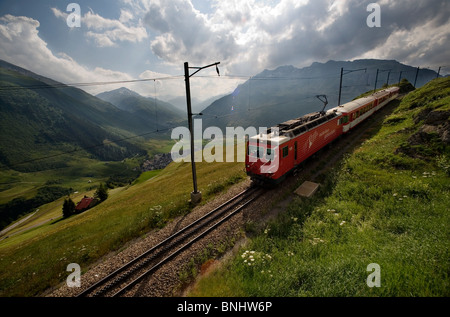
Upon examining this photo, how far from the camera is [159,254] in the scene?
385 inches

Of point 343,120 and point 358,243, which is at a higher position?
point 343,120

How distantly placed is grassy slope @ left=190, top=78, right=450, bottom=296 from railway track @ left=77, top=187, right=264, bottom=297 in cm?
275

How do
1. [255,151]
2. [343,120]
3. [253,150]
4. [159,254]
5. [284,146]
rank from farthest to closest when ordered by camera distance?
1. [343,120]
2. [253,150]
3. [255,151]
4. [284,146]
5. [159,254]

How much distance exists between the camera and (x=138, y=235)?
39.4 feet

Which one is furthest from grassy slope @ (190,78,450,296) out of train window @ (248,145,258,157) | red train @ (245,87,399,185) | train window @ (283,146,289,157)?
train window @ (248,145,258,157)

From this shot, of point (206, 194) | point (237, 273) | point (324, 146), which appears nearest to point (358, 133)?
point (324, 146)

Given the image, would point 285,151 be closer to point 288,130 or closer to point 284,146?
point 284,146

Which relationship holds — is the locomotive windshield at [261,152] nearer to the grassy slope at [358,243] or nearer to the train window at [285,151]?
the train window at [285,151]

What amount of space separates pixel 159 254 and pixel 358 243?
9371 millimetres

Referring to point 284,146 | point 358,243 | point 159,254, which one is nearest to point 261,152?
point 284,146

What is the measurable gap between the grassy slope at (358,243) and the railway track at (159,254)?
2.75 metres
